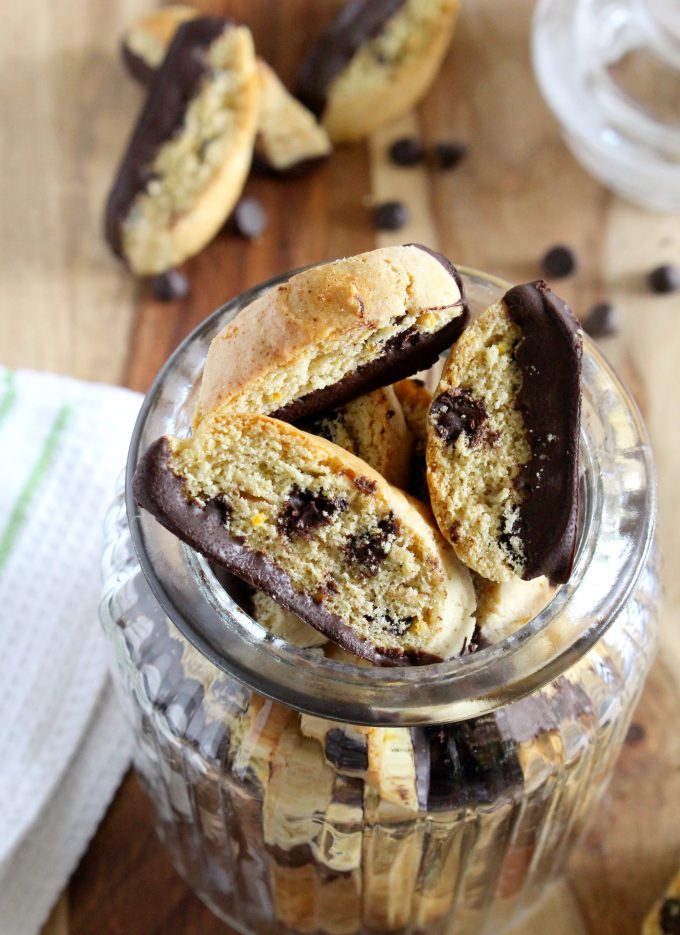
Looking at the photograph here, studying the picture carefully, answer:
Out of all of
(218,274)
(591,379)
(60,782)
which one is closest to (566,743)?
(591,379)

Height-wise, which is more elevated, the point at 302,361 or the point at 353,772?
the point at 302,361

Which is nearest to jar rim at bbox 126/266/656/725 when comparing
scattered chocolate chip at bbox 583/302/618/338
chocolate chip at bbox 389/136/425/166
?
scattered chocolate chip at bbox 583/302/618/338

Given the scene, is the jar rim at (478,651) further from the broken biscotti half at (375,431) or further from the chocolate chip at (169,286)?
the chocolate chip at (169,286)

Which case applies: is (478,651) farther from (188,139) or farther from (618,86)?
(618,86)

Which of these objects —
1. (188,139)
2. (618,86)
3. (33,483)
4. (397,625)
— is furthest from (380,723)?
(618,86)

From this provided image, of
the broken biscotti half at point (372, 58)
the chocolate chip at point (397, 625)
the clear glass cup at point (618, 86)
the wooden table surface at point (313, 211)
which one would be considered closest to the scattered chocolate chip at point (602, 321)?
the wooden table surface at point (313, 211)

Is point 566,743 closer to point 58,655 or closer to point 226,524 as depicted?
point 226,524
